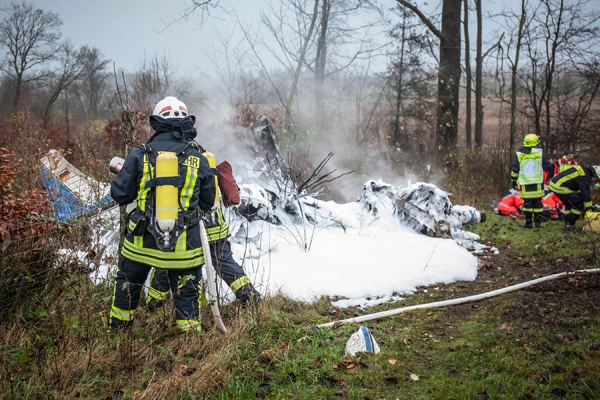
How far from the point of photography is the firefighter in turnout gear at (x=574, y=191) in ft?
28.8

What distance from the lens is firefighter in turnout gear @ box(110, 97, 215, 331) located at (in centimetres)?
360

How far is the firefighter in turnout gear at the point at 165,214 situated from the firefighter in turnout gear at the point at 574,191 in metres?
7.52

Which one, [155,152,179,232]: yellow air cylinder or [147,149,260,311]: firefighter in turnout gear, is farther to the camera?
[147,149,260,311]: firefighter in turnout gear

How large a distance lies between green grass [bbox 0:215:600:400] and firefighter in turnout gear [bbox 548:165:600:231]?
4.53 meters

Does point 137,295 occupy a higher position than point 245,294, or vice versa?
point 137,295

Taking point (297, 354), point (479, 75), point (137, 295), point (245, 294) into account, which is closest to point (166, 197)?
point (137, 295)

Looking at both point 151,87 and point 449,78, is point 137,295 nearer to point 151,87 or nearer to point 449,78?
point 151,87

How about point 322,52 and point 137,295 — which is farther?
point 322,52

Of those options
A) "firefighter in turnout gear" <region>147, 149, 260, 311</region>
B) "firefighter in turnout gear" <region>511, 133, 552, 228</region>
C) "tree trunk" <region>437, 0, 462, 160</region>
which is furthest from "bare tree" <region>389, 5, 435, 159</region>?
"firefighter in turnout gear" <region>147, 149, 260, 311</region>

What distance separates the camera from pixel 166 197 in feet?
11.8

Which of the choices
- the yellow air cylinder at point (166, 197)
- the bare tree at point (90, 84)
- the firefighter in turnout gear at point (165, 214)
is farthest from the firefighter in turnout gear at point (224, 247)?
the bare tree at point (90, 84)

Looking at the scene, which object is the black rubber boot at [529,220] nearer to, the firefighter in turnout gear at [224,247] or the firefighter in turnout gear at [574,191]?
the firefighter in turnout gear at [574,191]

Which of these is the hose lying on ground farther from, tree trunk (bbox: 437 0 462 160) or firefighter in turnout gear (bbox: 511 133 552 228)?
tree trunk (bbox: 437 0 462 160)

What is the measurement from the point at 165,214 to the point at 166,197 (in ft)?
0.43
